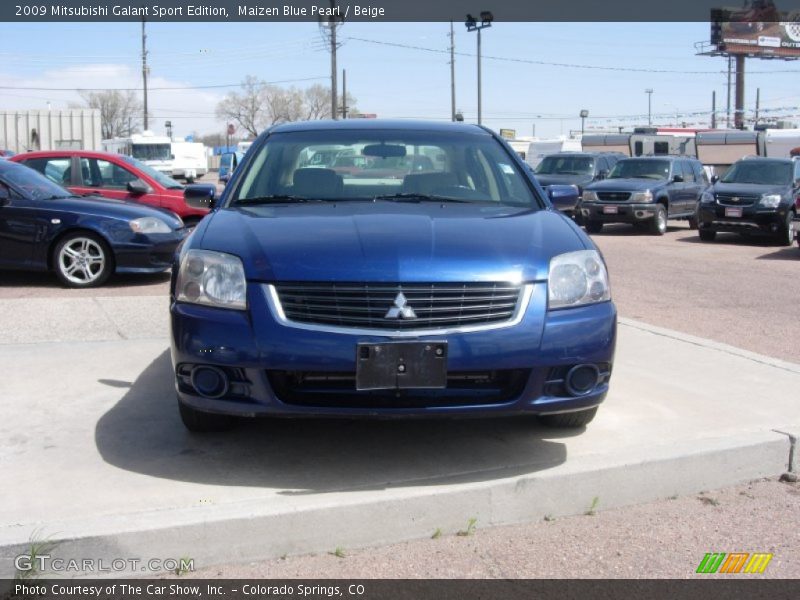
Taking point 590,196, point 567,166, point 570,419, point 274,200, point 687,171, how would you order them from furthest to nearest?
point 567,166, point 687,171, point 590,196, point 274,200, point 570,419

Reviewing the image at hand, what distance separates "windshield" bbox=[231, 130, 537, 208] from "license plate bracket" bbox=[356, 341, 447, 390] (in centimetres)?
147

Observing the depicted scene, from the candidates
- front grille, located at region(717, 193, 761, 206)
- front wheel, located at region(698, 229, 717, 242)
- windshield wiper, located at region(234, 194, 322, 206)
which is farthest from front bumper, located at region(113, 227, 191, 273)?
front wheel, located at region(698, 229, 717, 242)

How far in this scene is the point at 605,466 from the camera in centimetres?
411

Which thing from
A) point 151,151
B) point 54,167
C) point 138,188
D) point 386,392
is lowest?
point 386,392

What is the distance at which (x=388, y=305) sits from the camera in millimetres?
3850

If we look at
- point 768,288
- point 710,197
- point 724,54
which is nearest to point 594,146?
point 710,197

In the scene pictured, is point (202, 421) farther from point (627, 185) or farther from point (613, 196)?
point (627, 185)

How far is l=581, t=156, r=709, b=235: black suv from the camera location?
1962 cm

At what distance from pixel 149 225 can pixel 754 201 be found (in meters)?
11.8

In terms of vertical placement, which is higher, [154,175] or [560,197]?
[154,175]

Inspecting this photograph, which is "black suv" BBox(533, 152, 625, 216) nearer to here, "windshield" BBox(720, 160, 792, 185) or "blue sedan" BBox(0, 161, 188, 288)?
"windshield" BBox(720, 160, 792, 185)

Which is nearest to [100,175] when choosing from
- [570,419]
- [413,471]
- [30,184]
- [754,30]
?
[30,184]

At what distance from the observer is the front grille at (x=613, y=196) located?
64.7 ft

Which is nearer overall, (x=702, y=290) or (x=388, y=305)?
(x=388, y=305)
